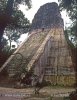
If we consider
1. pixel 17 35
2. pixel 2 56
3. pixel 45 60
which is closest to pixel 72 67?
pixel 45 60

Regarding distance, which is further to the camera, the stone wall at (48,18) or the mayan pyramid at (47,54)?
the stone wall at (48,18)

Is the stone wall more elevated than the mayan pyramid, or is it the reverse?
the stone wall

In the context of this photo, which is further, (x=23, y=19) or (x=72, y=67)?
(x=23, y=19)

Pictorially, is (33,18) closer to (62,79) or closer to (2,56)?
(2,56)

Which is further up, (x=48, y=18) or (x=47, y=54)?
(x=48, y=18)

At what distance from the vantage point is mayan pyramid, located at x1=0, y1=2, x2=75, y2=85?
18641mm

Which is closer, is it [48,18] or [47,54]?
[47,54]

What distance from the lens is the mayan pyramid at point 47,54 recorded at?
61.2 feet

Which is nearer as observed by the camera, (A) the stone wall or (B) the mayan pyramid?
(B) the mayan pyramid

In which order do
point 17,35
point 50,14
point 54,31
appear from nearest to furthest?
point 54,31
point 50,14
point 17,35

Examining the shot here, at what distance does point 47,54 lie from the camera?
825 inches

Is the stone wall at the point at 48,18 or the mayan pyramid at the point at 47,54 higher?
the stone wall at the point at 48,18

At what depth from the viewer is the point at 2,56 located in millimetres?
23562

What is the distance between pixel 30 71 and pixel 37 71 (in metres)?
1.15
